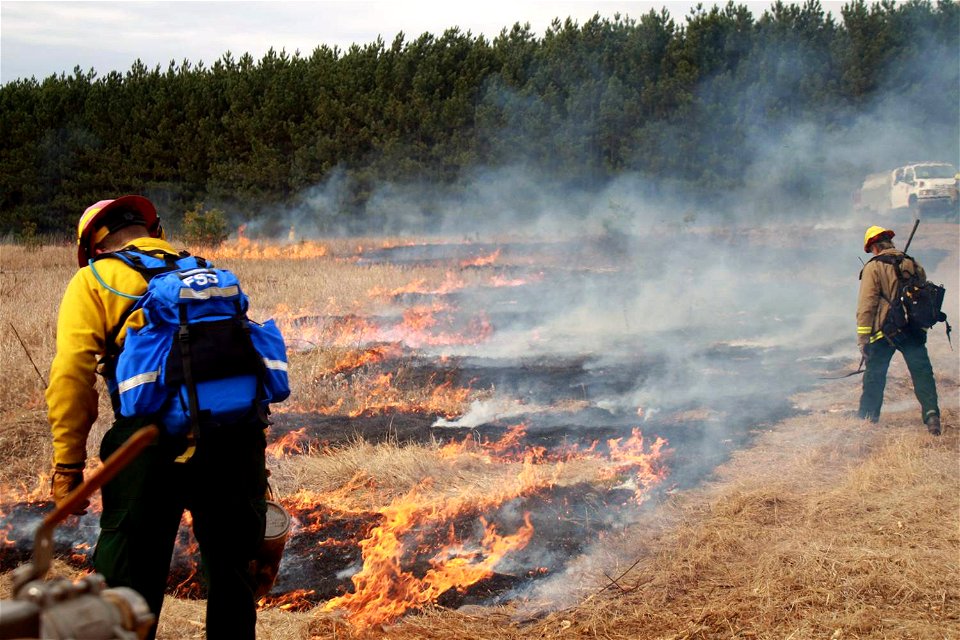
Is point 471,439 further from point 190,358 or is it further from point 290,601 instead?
point 190,358

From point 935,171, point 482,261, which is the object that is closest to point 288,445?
point 482,261

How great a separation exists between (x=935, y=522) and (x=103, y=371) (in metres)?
4.52

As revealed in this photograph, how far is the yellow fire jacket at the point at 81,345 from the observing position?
2.81 metres

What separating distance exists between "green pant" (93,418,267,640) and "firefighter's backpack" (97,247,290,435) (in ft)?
0.29

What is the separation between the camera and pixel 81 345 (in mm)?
2816

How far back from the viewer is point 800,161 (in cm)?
2420

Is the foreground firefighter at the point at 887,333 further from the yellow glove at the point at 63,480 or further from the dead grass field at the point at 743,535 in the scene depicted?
the yellow glove at the point at 63,480

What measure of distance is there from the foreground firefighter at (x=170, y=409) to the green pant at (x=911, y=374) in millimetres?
5561

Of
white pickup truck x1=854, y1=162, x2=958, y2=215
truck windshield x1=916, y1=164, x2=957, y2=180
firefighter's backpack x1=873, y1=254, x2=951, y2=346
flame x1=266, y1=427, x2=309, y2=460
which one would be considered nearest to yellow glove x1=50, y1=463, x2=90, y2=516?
flame x1=266, y1=427, x2=309, y2=460

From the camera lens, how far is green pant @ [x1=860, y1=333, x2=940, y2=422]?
6672 mm

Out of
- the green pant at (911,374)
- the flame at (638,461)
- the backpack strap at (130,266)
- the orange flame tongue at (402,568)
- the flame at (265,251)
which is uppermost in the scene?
the backpack strap at (130,266)

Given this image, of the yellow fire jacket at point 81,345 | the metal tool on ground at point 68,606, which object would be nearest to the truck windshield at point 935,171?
the yellow fire jacket at point 81,345

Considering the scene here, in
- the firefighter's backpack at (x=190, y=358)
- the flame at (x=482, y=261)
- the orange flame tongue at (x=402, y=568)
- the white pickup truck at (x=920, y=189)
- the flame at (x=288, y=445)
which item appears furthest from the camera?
the white pickup truck at (x=920, y=189)

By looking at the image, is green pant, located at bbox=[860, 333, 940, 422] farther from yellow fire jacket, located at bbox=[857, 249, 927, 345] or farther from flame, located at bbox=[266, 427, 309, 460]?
flame, located at bbox=[266, 427, 309, 460]
